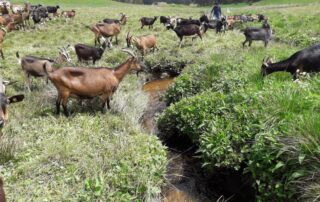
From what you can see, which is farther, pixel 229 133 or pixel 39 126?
pixel 39 126

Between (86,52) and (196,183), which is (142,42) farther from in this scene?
(196,183)

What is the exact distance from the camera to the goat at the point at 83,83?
858 cm

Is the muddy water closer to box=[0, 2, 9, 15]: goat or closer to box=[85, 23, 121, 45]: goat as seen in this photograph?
box=[85, 23, 121, 45]: goat

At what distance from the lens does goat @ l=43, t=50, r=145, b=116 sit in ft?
28.1

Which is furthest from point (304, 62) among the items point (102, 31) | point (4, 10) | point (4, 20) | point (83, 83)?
point (4, 10)

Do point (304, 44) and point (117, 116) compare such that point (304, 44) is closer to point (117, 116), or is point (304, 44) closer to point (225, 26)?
point (225, 26)

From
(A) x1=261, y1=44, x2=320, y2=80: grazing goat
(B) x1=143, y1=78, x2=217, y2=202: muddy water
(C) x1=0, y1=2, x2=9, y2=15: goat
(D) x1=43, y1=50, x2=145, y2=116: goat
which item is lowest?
(B) x1=143, y1=78, x2=217, y2=202: muddy water

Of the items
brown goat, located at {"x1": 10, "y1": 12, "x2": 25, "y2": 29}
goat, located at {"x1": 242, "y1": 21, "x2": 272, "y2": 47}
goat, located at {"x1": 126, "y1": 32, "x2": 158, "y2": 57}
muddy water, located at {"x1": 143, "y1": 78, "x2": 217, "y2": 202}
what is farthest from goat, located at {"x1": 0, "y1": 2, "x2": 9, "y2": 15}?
muddy water, located at {"x1": 143, "y1": 78, "x2": 217, "y2": 202}

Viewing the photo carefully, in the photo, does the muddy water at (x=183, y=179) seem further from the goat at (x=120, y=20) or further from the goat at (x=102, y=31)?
the goat at (x=120, y=20)

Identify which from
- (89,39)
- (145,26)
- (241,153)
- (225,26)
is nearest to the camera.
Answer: (241,153)

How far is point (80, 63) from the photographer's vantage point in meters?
14.8

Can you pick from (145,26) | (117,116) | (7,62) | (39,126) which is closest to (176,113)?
(117,116)

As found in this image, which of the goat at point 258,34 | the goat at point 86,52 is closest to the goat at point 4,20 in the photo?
the goat at point 86,52

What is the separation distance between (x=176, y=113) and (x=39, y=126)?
2.95 metres
